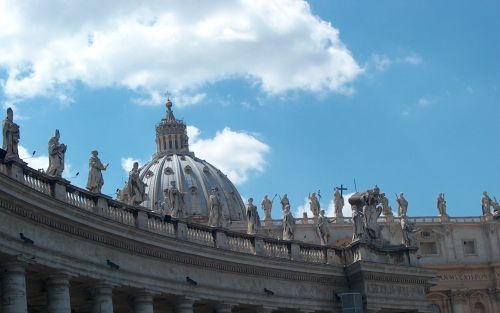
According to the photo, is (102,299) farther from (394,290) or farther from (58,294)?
(394,290)

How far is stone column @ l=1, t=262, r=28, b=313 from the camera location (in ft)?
124

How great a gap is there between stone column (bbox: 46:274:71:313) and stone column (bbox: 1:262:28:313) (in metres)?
2.47

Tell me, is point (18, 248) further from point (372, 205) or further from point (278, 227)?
point (278, 227)

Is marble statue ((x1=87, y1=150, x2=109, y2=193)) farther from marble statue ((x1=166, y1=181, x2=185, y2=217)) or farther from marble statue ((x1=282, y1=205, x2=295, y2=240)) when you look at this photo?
marble statue ((x1=282, y1=205, x2=295, y2=240))

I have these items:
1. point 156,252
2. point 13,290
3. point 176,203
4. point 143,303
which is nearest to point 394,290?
point 176,203

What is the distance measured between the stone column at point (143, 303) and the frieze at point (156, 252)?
1866 mm

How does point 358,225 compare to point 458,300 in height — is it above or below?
below

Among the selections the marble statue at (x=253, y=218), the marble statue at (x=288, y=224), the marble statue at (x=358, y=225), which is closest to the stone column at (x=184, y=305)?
the marble statue at (x=253, y=218)

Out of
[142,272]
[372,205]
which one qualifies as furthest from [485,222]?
[142,272]

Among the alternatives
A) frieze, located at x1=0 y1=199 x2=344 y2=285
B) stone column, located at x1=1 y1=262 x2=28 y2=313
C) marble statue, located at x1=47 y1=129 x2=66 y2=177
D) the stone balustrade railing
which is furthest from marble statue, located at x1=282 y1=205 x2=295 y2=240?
stone column, located at x1=1 y1=262 x2=28 y2=313

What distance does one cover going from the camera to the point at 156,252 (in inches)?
1884

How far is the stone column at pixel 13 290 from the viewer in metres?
37.9

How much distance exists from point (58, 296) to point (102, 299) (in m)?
3.33

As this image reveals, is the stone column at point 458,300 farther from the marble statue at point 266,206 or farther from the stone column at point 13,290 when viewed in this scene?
the stone column at point 13,290
